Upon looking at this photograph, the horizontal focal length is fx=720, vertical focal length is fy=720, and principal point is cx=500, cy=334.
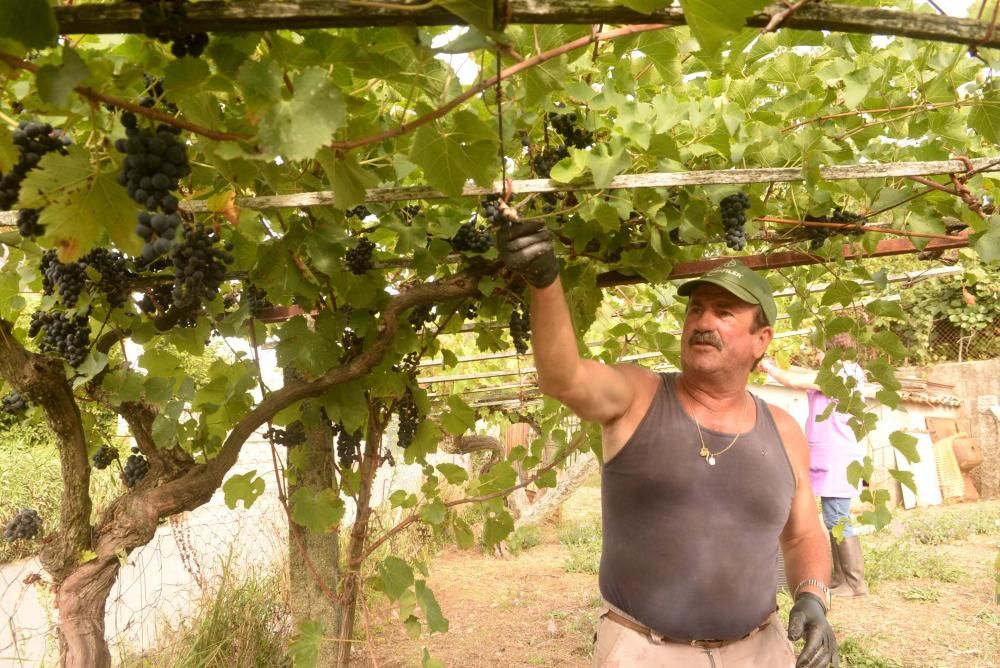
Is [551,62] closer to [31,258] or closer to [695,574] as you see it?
[695,574]

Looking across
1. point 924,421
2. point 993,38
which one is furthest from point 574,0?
point 924,421

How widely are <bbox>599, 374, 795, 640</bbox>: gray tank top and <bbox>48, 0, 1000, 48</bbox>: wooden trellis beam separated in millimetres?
1482

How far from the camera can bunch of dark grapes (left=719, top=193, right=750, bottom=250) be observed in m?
1.98

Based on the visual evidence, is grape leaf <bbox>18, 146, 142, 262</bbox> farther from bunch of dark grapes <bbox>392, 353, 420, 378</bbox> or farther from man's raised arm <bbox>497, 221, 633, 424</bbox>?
bunch of dark grapes <bbox>392, 353, 420, 378</bbox>

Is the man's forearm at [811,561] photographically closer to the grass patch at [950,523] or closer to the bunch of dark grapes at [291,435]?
the bunch of dark grapes at [291,435]

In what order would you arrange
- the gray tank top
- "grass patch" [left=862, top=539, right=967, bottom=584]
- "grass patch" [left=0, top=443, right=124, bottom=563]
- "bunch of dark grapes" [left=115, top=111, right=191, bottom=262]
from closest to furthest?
"bunch of dark grapes" [left=115, top=111, right=191, bottom=262], the gray tank top, "grass patch" [left=0, top=443, right=124, bottom=563], "grass patch" [left=862, top=539, right=967, bottom=584]

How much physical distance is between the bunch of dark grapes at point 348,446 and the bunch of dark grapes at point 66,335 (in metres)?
0.89

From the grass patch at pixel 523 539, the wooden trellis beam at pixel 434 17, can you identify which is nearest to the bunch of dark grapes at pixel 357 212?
the wooden trellis beam at pixel 434 17

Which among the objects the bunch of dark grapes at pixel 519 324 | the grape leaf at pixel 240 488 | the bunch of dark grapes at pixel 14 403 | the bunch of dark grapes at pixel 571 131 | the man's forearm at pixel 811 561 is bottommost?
the man's forearm at pixel 811 561

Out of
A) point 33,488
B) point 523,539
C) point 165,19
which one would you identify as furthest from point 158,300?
point 523,539

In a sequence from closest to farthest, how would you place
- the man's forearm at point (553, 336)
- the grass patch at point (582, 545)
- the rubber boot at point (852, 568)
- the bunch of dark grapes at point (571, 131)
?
the man's forearm at point (553, 336), the bunch of dark grapes at point (571, 131), the rubber boot at point (852, 568), the grass patch at point (582, 545)

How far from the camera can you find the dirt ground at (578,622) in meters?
4.93

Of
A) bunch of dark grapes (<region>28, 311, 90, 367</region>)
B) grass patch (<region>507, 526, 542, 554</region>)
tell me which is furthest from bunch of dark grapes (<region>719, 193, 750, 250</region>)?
grass patch (<region>507, 526, 542, 554</region>)

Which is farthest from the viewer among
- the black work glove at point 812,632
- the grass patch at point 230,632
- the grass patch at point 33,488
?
the grass patch at point 33,488
